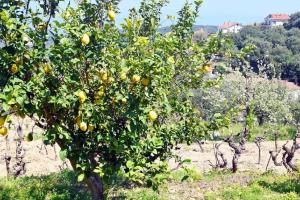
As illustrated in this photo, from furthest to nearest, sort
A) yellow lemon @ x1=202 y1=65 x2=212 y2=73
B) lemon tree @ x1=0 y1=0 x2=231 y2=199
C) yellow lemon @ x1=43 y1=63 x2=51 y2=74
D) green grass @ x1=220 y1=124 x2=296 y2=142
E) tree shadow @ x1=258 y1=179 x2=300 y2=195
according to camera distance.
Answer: green grass @ x1=220 y1=124 x2=296 y2=142
tree shadow @ x1=258 y1=179 x2=300 y2=195
yellow lemon @ x1=202 y1=65 x2=212 y2=73
yellow lemon @ x1=43 y1=63 x2=51 y2=74
lemon tree @ x1=0 y1=0 x2=231 y2=199

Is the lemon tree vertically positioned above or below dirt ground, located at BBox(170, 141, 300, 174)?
above

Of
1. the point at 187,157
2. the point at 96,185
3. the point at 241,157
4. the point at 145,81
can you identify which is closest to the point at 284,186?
the point at 96,185

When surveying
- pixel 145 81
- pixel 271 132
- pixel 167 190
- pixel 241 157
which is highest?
pixel 145 81

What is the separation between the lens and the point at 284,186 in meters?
13.3

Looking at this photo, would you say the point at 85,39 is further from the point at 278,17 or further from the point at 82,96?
the point at 278,17

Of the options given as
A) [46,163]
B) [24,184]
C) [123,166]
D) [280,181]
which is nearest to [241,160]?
[280,181]

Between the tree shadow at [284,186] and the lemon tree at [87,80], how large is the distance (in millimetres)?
7624

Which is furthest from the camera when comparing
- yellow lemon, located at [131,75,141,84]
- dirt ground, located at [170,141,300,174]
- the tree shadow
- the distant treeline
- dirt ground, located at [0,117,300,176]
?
the distant treeline

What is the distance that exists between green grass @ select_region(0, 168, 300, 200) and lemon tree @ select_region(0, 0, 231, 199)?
4.84 metres

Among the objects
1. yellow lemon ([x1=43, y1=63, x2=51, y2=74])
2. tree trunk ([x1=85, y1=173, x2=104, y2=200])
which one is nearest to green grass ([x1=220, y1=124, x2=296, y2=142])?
tree trunk ([x1=85, y1=173, x2=104, y2=200])

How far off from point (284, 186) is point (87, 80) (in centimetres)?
925

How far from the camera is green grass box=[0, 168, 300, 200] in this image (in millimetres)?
11469

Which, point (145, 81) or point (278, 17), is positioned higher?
point (278, 17)

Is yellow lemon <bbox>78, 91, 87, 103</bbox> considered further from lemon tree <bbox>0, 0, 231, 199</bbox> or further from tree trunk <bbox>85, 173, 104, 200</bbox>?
tree trunk <bbox>85, 173, 104, 200</bbox>
